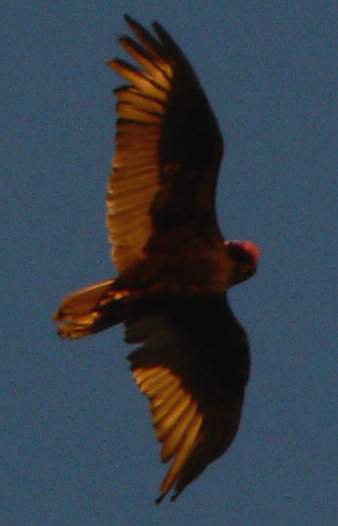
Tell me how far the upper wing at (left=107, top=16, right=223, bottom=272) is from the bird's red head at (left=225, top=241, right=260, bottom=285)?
301 mm

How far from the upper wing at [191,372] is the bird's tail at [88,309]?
1.60ft

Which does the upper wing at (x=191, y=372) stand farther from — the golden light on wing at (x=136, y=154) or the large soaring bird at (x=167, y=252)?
the golden light on wing at (x=136, y=154)

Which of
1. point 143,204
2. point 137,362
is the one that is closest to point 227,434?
point 137,362

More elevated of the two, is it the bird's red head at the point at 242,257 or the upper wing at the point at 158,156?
the upper wing at the point at 158,156

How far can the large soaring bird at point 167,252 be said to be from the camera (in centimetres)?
1744

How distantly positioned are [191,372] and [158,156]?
2211mm

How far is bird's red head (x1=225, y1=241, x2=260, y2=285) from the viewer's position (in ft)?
58.9

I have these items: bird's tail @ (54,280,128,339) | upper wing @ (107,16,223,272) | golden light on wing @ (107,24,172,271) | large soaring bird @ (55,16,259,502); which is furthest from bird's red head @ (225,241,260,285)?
bird's tail @ (54,280,128,339)

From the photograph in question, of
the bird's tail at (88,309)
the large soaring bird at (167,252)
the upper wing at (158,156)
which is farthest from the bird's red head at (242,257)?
the bird's tail at (88,309)

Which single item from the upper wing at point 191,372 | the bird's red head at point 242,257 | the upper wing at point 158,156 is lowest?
the upper wing at point 191,372

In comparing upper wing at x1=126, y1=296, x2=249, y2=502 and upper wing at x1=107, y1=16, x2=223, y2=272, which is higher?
upper wing at x1=107, y1=16, x2=223, y2=272

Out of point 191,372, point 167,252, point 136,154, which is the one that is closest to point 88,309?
point 167,252

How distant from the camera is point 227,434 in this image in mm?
18312

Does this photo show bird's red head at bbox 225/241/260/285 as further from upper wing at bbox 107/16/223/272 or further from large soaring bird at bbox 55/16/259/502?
upper wing at bbox 107/16/223/272
